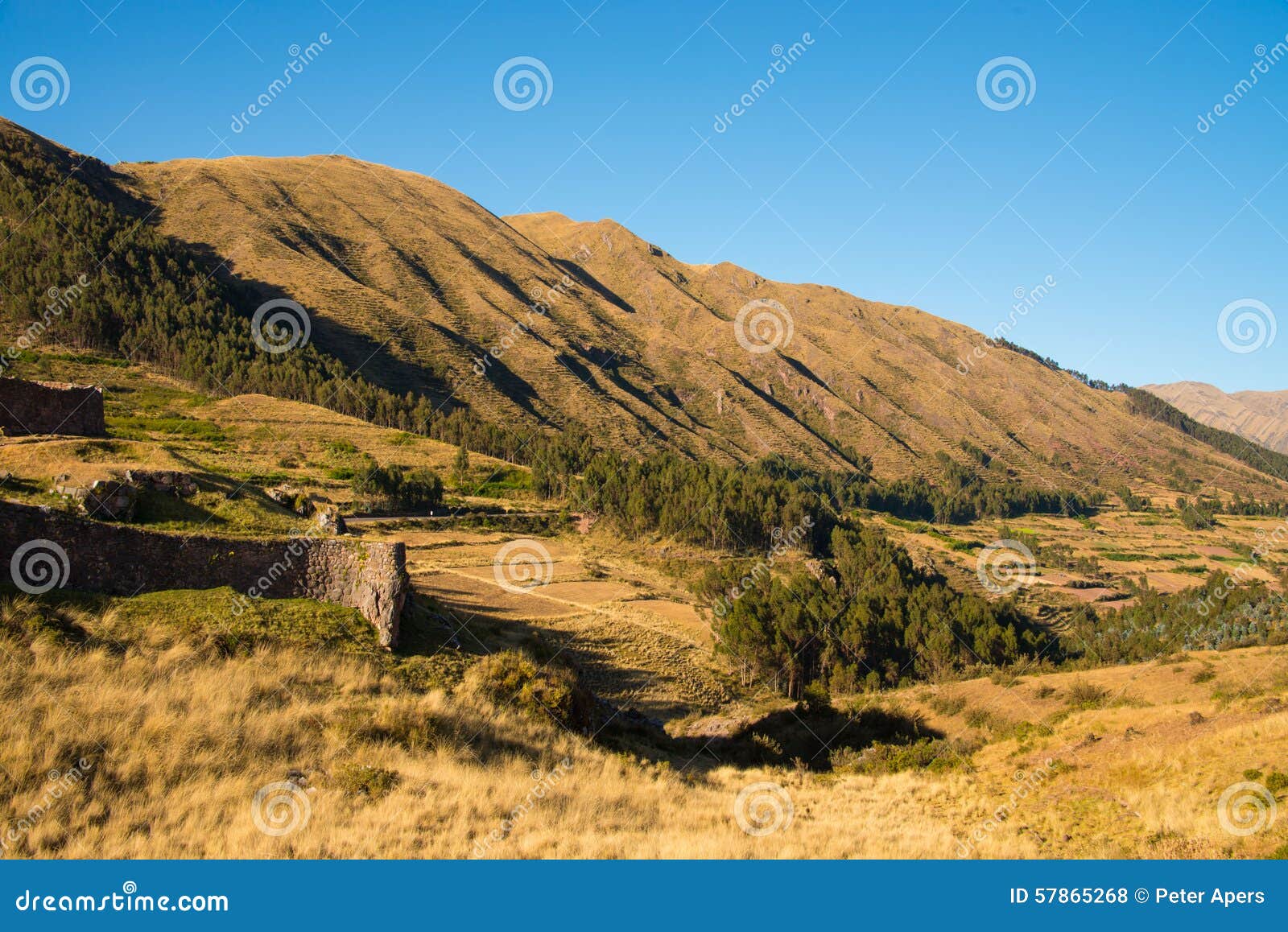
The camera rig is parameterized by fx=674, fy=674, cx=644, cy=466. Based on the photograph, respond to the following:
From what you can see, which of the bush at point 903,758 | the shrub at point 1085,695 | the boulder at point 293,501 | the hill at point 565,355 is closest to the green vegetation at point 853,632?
the bush at point 903,758

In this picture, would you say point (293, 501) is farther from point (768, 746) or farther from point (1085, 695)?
point (1085, 695)

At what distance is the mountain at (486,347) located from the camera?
91188 millimetres

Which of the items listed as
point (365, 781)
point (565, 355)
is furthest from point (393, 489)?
point (565, 355)

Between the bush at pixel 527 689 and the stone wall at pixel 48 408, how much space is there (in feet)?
55.9

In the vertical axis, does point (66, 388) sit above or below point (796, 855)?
above

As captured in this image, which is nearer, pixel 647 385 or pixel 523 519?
pixel 523 519

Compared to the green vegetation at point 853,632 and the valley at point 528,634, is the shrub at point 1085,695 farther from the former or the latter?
the green vegetation at point 853,632

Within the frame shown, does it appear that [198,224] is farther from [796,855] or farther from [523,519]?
[796,855]

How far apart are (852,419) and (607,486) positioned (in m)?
120

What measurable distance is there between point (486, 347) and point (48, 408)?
10400 centimetres

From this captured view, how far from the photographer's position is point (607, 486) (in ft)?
200

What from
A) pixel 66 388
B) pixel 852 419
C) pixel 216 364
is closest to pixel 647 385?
pixel 852 419

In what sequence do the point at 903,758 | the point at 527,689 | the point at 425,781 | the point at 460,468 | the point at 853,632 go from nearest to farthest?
the point at 425,781 → the point at 527,689 → the point at 903,758 → the point at 853,632 → the point at 460,468

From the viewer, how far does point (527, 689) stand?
1329cm
